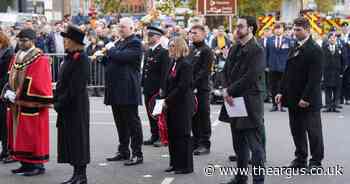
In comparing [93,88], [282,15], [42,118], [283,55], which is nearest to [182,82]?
[42,118]

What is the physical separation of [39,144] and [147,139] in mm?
3538

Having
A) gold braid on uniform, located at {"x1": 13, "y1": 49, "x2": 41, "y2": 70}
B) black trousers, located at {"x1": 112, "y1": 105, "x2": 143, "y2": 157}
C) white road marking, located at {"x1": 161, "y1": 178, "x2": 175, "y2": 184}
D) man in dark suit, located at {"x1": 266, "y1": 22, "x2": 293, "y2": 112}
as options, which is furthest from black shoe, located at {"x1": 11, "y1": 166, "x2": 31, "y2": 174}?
man in dark suit, located at {"x1": 266, "y1": 22, "x2": 293, "y2": 112}

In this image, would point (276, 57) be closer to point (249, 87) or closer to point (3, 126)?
point (3, 126)

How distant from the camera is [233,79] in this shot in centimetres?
893

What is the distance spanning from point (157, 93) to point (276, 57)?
7120 mm

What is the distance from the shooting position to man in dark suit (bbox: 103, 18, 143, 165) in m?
10.7

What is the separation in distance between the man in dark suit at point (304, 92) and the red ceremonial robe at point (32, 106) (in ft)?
10.6

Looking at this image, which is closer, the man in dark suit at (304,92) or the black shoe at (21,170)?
the man in dark suit at (304,92)

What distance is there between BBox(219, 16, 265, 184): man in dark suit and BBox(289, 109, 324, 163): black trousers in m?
1.38

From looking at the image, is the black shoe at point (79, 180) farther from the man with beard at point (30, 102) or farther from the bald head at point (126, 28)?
the bald head at point (126, 28)

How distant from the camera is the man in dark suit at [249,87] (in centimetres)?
872

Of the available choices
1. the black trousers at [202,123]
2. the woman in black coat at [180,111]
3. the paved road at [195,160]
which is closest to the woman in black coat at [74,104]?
the paved road at [195,160]

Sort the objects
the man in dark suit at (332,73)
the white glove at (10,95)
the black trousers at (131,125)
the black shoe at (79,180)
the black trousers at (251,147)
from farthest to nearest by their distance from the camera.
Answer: the man in dark suit at (332,73), the black trousers at (131,125), the white glove at (10,95), the black shoe at (79,180), the black trousers at (251,147)

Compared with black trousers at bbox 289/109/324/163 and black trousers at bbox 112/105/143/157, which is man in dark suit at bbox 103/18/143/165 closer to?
black trousers at bbox 112/105/143/157
